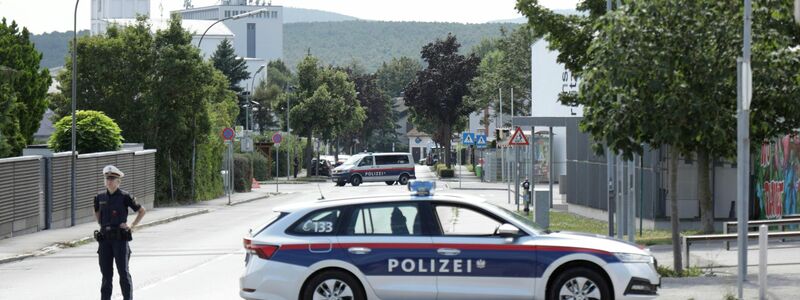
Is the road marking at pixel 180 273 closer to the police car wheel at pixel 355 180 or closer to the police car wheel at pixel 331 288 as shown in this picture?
the police car wheel at pixel 331 288

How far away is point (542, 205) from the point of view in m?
26.8

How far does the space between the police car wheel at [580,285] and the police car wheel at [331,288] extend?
2.03 meters

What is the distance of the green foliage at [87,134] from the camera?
39.1 m

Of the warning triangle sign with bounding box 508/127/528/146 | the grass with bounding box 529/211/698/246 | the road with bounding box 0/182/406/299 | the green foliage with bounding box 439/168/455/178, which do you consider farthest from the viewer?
the green foliage with bounding box 439/168/455/178

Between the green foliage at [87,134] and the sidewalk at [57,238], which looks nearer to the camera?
the sidewalk at [57,238]

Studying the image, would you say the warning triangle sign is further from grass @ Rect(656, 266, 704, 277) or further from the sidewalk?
grass @ Rect(656, 266, 704, 277)

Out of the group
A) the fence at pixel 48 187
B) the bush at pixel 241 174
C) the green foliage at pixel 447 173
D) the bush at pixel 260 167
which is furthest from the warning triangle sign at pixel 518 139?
the green foliage at pixel 447 173

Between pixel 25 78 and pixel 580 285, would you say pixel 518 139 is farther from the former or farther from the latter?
pixel 25 78

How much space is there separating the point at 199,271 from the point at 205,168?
31966 mm

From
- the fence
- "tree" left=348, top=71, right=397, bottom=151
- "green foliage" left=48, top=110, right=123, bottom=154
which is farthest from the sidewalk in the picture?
"tree" left=348, top=71, right=397, bottom=151

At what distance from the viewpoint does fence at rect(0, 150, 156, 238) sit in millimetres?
28938

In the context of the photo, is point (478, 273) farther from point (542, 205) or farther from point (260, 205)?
point (260, 205)

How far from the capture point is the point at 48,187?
105 ft

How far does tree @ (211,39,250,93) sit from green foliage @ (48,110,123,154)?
260 feet
